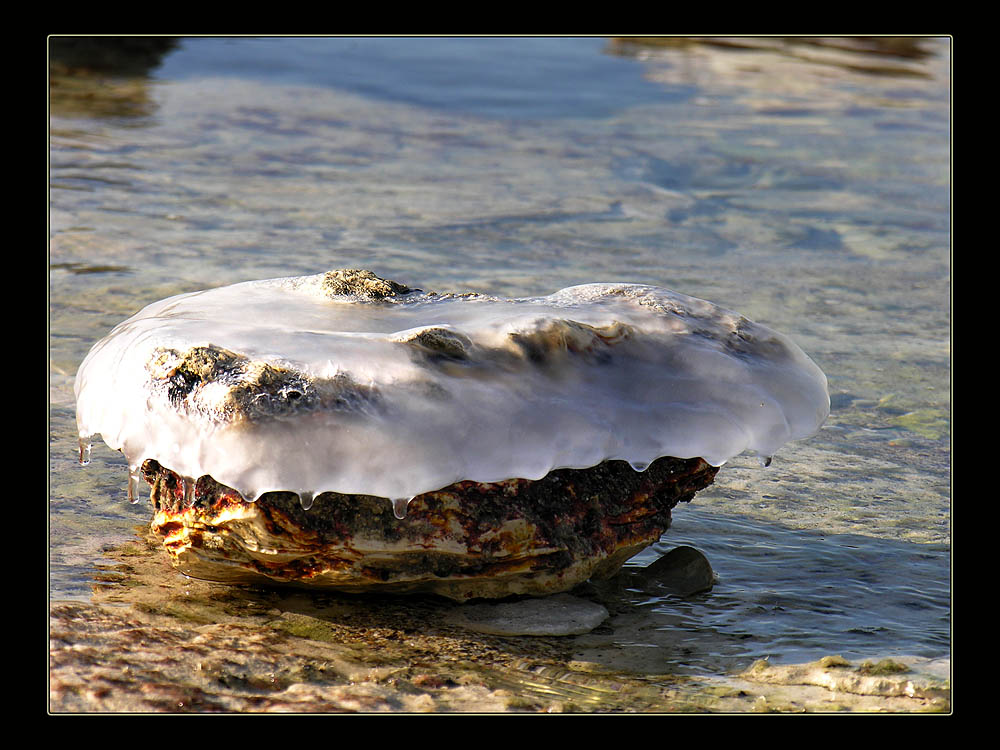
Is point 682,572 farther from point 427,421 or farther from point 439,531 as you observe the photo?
point 427,421

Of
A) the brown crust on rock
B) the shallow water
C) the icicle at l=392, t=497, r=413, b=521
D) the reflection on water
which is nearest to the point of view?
the icicle at l=392, t=497, r=413, b=521

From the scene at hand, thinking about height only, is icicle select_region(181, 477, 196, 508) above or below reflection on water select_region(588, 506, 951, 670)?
above

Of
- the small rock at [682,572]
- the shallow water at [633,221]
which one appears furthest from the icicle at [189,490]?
the small rock at [682,572]

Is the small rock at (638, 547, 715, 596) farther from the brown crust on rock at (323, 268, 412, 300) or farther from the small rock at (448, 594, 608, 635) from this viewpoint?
the brown crust on rock at (323, 268, 412, 300)

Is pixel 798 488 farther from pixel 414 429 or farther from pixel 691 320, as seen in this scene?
pixel 414 429

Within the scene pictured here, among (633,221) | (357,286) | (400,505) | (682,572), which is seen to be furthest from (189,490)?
(633,221)

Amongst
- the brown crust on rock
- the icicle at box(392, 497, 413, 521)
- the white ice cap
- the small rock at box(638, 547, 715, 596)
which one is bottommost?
the small rock at box(638, 547, 715, 596)

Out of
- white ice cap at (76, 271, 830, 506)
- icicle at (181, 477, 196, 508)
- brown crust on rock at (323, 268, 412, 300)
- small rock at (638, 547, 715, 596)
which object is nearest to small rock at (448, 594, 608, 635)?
small rock at (638, 547, 715, 596)

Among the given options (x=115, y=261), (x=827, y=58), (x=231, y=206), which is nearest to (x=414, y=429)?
(x=115, y=261)
